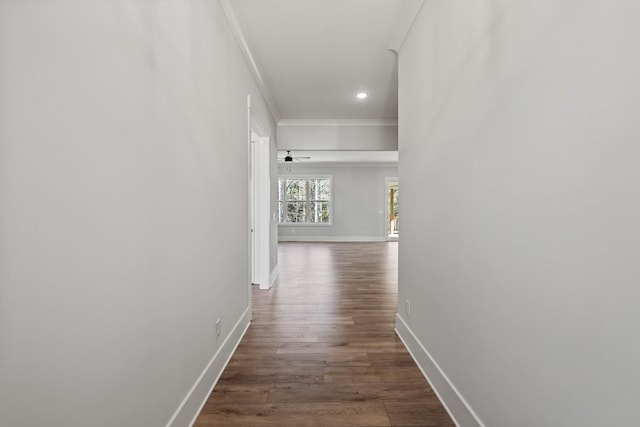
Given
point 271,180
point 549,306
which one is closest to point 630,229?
point 549,306

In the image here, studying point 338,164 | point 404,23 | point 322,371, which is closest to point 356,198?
point 338,164

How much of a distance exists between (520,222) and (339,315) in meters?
2.54

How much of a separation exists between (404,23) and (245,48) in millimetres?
1423

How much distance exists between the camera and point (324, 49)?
3.01m

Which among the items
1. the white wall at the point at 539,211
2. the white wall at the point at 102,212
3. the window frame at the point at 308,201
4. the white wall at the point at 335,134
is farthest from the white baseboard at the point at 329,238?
the white wall at the point at 102,212

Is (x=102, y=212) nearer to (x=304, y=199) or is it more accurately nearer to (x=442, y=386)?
(x=442, y=386)

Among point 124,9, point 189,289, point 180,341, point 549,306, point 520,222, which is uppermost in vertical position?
point 124,9

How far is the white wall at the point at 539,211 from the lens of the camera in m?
0.80

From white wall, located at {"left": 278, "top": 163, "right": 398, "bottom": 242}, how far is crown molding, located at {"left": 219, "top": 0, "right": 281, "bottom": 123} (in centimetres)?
640

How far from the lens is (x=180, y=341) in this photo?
5.25 ft

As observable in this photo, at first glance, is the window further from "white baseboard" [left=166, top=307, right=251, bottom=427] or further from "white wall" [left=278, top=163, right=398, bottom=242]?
"white baseboard" [left=166, top=307, right=251, bottom=427]

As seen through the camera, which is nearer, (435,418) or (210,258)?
(435,418)

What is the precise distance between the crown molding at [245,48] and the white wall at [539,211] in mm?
1512

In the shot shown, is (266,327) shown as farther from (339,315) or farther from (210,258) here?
(210,258)
